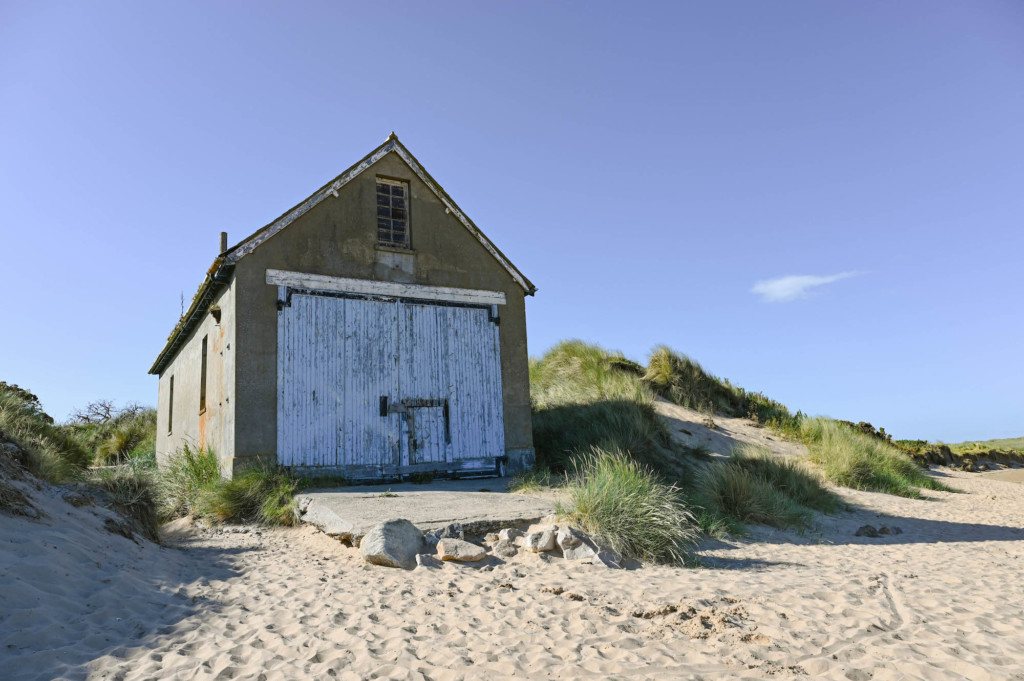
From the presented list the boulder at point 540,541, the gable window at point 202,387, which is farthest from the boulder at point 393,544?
the gable window at point 202,387

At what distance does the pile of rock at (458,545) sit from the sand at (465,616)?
6.3 inches

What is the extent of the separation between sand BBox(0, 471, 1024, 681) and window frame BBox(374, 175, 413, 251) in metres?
5.84

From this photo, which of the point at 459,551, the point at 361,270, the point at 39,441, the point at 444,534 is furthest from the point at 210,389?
the point at 459,551

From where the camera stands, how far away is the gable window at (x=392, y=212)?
1174 cm

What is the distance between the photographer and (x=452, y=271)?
12141 millimetres

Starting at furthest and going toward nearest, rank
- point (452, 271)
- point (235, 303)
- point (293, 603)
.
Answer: point (452, 271)
point (235, 303)
point (293, 603)

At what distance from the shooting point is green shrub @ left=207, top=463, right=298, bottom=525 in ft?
28.8

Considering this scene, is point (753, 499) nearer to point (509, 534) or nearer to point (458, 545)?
point (509, 534)

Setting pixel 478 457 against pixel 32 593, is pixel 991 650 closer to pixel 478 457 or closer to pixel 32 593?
pixel 32 593

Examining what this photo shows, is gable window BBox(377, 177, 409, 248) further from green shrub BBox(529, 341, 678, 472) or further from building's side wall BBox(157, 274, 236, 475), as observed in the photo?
green shrub BBox(529, 341, 678, 472)

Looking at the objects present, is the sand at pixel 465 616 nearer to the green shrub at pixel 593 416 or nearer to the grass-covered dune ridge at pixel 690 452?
the grass-covered dune ridge at pixel 690 452

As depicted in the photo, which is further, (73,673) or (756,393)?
(756,393)

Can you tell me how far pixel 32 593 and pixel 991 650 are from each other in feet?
22.2

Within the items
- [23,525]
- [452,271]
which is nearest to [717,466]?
[452,271]
